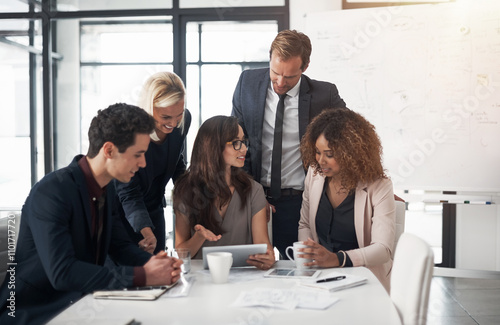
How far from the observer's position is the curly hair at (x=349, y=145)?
2215mm

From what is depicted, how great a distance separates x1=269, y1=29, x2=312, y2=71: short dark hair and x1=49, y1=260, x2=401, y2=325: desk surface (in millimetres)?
1237

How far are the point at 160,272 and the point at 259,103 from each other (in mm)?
1292

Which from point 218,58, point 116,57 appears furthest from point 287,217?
point 116,57

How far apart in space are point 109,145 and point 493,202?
10.2 feet

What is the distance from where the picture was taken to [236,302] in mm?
1460

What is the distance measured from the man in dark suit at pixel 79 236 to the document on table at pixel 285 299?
27 centimetres

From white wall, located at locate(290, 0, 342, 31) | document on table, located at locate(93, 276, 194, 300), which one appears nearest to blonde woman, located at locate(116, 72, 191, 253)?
Result: document on table, located at locate(93, 276, 194, 300)

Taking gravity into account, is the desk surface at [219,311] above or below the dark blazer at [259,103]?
below

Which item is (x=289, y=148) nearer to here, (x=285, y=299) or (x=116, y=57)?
(x=285, y=299)

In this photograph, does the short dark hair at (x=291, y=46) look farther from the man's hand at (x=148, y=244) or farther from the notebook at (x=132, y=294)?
the notebook at (x=132, y=294)

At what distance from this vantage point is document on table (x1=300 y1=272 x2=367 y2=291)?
5.26 ft

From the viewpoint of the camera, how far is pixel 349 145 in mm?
2238

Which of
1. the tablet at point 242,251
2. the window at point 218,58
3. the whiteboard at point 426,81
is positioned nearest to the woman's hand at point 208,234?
the tablet at point 242,251

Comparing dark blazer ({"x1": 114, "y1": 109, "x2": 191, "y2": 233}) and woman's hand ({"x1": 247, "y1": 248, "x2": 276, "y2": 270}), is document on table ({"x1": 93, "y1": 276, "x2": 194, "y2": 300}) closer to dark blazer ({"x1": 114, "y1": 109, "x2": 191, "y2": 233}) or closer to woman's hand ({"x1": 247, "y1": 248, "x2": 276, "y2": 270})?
woman's hand ({"x1": 247, "y1": 248, "x2": 276, "y2": 270})
